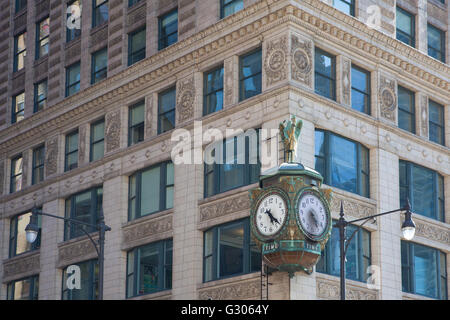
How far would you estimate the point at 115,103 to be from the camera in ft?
145

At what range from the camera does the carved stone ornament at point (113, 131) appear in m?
43.5

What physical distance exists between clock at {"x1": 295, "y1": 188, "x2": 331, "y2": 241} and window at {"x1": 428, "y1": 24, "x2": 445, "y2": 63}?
13946 millimetres

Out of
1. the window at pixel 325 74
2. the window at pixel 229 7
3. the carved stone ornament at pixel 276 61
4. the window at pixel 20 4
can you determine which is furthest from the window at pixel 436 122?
the window at pixel 20 4

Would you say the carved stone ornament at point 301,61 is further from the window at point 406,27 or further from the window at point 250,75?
the window at point 406,27

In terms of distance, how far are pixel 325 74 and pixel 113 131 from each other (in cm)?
1135

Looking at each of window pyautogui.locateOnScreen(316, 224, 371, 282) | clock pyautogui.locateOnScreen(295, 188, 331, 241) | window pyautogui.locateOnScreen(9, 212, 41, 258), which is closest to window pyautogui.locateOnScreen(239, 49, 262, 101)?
clock pyautogui.locateOnScreen(295, 188, 331, 241)

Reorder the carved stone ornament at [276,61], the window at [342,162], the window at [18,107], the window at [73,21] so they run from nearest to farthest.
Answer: the carved stone ornament at [276,61] → the window at [342,162] → the window at [73,21] → the window at [18,107]

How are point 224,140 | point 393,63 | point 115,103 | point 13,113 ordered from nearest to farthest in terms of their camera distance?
point 224,140 → point 393,63 → point 115,103 → point 13,113

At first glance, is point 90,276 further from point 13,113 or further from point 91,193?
point 13,113

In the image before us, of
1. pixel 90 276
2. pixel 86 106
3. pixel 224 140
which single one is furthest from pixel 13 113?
pixel 224 140

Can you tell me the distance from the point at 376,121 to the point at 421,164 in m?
3.69

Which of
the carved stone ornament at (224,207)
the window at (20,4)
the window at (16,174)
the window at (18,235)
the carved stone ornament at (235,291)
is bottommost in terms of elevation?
the carved stone ornament at (235,291)

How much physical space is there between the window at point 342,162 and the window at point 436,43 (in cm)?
815

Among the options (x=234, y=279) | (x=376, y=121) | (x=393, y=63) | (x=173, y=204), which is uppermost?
(x=393, y=63)
